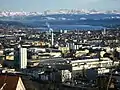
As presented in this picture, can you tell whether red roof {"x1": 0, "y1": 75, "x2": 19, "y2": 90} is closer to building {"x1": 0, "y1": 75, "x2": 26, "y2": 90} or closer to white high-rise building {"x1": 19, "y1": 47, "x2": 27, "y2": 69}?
building {"x1": 0, "y1": 75, "x2": 26, "y2": 90}

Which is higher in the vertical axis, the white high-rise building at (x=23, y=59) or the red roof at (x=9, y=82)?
the red roof at (x=9, y=82)

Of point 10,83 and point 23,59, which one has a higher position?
point 10,83

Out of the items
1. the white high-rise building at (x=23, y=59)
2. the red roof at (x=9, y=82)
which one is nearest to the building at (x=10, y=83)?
the red roof at (x=9, y=82)

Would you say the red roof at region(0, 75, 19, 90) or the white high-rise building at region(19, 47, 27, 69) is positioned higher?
the red roof at region(0, 75, 19, 90)

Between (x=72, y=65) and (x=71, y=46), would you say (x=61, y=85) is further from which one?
(x=71, y=46)

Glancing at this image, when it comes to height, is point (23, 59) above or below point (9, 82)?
below

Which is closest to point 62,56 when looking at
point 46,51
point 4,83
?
point 46,51

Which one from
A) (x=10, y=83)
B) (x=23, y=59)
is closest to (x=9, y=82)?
(x=10, y=83)

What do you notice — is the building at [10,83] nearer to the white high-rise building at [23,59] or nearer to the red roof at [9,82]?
the red roof at [9,82]

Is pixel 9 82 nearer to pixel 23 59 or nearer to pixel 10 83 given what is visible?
pixel 10 83

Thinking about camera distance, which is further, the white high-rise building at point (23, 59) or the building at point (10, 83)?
the white high-rise building at point (23, 59)

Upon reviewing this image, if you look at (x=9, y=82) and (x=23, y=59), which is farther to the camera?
(x=23, y=59)

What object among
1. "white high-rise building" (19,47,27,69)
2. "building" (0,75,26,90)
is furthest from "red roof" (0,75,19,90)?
"white high-rise building" (19,47,27,69)
